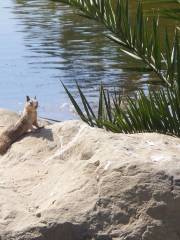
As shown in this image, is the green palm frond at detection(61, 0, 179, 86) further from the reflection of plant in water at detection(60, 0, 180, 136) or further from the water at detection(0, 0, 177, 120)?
the water at detection(0, 0, 177, 120)

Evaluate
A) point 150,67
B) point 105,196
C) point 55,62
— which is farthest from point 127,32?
point 55,62

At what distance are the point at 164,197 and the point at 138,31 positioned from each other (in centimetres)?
196

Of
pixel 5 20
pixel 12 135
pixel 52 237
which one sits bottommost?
pixel 5 20

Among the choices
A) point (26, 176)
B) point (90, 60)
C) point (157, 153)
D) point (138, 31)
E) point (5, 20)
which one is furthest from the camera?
point (5, 20)

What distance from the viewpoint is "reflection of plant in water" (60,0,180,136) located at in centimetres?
514

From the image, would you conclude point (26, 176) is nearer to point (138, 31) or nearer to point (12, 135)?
point (138, 31)

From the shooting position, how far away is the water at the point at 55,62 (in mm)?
14508


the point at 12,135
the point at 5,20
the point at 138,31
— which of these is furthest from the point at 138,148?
the point at 5,20

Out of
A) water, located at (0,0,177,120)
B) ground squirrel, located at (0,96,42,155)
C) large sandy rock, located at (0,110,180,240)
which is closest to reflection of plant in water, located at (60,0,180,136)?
large sandy rock, located at (0,110,180,240)

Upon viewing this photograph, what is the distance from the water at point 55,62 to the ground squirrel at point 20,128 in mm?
3959

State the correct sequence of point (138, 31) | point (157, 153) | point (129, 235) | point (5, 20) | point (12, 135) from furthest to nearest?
point (5, 20), point (12, 135), point (138, 31), point (157, 153), point (129, 235)

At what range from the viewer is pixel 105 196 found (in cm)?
415

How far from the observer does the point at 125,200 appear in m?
4.10

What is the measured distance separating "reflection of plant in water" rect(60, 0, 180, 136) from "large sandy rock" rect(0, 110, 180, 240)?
1.55 feet
